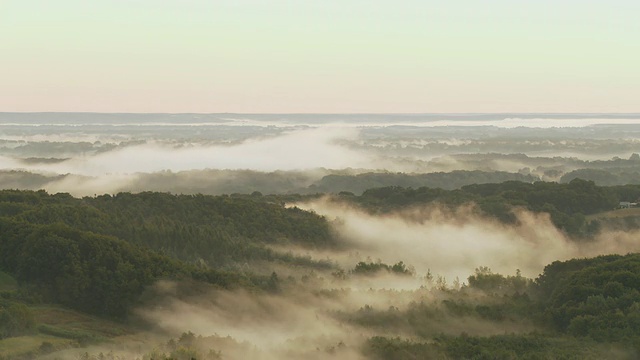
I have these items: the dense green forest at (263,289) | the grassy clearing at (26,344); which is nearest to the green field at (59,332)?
the grassy clearing at (26,344)

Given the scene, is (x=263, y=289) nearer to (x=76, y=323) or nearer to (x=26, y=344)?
(x=76, y=323)

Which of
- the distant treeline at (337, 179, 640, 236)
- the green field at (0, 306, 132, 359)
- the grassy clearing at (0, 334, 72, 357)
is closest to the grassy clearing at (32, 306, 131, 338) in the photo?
the green field at (0, 306, 132, 359)

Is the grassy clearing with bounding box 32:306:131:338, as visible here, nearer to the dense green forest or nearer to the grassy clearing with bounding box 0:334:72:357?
the dense green forest

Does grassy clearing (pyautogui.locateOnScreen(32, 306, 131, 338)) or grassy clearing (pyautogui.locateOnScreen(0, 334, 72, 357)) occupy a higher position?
grassy clearing (pyautogui.locateOnScreen(0, 334, 72, 357))

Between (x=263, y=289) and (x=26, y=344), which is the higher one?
(x=26, y=344)

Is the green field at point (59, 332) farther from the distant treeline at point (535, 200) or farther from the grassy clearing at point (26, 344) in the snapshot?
the distant treeline at point (535, 200)

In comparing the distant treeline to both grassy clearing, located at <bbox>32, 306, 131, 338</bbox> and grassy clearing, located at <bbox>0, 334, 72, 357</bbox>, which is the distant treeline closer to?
grassy clearing, located at <bbox>32, 306, 131, 338</bbox>

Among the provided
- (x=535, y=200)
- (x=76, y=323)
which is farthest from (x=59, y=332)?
(x=535, y=200)

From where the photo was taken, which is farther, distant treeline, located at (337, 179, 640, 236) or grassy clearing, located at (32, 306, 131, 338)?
distant treeline, located at (337, 179, 640, 236)

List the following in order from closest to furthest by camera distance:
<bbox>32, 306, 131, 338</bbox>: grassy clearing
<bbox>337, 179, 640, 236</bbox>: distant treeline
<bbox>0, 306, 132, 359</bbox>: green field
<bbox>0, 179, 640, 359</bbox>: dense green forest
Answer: <bbox>0, 306, 132, 359</bbox>: green field, <bbox>0, 179, 640, 359</bbox>: dense green forest, <bbox>32, 306, 131, 338</bbox>: grassy clearing, <bbox>337, 179, 640, 236</bbox>: distant treeline

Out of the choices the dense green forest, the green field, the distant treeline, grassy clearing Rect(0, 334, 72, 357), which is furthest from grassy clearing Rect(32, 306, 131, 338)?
the distant treeline

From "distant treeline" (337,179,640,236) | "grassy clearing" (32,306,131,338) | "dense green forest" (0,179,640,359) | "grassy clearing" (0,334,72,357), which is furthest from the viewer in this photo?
"distant treeline" (337,179,640,236)

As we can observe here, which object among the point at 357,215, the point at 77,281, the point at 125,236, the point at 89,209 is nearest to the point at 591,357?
the point at 77,281
